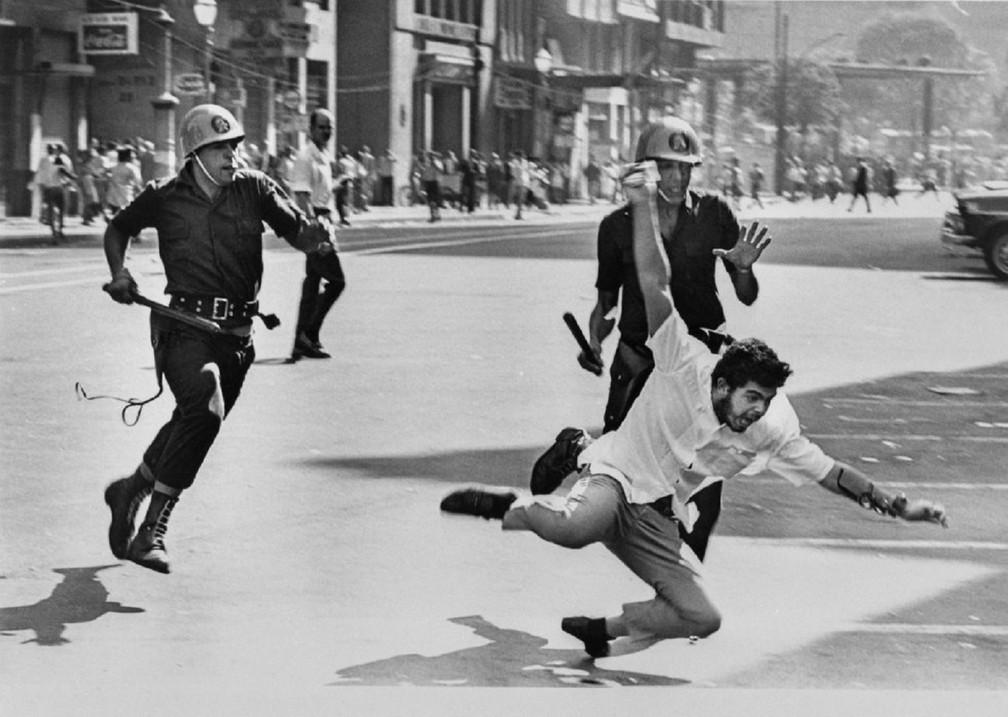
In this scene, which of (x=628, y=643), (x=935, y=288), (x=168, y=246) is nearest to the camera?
(x=628, y=643)

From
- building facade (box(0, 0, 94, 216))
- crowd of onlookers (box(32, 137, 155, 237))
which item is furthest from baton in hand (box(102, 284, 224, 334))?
building facade (box(0, 0, 94, 216))

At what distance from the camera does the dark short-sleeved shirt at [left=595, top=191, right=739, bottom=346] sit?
702cm

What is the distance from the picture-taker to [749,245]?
636 cm

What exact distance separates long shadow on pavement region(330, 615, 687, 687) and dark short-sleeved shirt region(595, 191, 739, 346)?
155 cm

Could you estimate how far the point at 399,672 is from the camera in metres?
5.76

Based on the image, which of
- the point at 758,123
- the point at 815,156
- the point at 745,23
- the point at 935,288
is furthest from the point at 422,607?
the point at 815,156

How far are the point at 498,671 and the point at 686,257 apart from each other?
6.32ft

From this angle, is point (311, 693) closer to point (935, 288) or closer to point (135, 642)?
point (135, 642)

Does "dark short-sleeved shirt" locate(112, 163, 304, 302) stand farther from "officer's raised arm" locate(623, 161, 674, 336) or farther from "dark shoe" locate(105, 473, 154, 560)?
"officer's raised arm" locate(623, 161, 674, 336)

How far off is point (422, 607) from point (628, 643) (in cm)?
97

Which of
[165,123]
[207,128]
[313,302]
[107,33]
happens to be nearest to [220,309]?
[207,128]

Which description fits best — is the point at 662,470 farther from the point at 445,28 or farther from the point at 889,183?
the point at 889,183

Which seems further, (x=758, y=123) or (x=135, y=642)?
(x=758, y=123)

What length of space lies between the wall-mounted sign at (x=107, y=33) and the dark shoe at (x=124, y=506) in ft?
99.5
